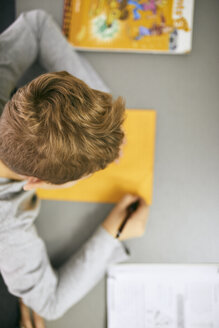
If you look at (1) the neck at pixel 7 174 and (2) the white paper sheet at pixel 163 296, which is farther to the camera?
(2) the white paper sheet at pixel 163 296

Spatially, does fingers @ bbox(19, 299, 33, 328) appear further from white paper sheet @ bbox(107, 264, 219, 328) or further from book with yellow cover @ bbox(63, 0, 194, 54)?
book with yellow cover @ bbox(63, 0, 194, 54)

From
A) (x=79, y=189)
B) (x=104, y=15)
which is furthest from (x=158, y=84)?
(x=79, y=189)

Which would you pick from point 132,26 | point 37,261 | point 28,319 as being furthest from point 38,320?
point 132,26

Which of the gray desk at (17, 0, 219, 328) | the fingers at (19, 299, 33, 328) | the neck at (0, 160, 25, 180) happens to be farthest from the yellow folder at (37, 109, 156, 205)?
the fingers at (19, 299, 33, 328)

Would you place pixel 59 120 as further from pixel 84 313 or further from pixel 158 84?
pixel 84 313

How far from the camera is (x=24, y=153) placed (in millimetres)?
373

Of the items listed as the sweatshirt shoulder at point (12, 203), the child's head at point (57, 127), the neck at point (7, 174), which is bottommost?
the sweatshirt shoulder at point (12, 203)

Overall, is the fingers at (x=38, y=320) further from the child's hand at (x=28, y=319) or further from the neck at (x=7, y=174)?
the neck at (x=7, y=174)

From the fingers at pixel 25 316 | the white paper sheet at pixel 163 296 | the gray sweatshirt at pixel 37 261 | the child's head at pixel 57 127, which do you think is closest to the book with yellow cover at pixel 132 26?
the child's head at pixel 57 127

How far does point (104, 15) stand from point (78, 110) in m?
0.40

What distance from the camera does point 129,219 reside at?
60 centimetres

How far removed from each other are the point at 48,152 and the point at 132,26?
444 millimetres

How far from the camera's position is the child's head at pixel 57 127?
1.16 feet

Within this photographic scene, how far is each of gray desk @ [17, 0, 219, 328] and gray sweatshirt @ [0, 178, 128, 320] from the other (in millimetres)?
41
